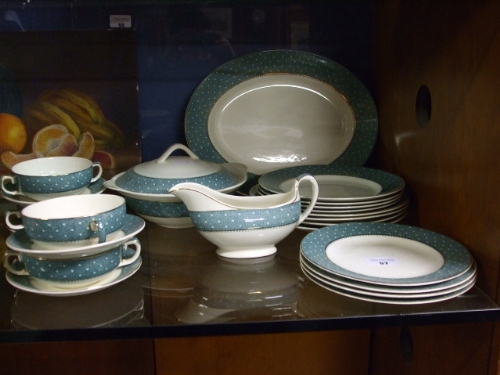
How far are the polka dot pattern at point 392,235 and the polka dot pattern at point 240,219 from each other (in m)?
0.05

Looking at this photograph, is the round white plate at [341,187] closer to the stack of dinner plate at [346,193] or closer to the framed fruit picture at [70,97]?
the stack of dinner plate at [346,193]

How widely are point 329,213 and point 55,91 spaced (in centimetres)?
52

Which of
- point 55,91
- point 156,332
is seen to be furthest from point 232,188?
point 55,91

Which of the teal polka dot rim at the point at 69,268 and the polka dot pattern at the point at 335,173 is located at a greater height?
the polka dot pattern at the point at 335,173

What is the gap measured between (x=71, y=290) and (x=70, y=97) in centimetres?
45

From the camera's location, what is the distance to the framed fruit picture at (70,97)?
3.12 feet

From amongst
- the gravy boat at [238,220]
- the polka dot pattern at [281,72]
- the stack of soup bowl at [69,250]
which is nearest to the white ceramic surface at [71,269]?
the stack of soup bowl at [69,250]

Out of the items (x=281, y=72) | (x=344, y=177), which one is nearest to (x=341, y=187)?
(x=344, y=177)

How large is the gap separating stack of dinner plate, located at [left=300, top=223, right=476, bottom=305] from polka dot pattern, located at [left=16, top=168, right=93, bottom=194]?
350 millimetres

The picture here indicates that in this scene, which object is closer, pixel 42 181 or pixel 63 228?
pixel 63 228

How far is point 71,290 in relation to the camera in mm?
638

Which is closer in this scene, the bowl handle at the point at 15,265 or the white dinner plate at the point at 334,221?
the bowl handle at the point at 15,265

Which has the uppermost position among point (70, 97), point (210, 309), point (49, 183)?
point (70, 97)

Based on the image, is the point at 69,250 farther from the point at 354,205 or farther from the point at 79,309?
the point at 354,205
